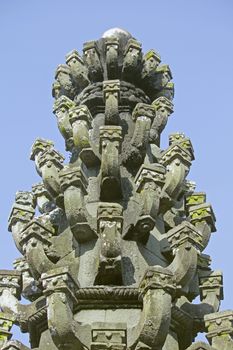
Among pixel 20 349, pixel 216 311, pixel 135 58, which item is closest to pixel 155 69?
pixel 135 58

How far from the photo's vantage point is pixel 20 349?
12352mm

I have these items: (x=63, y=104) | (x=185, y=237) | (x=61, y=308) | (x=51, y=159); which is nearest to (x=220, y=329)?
(x=185, y=237)

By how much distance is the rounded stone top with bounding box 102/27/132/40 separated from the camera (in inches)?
711

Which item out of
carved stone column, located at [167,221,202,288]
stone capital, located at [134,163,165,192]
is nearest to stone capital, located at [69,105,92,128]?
stone capital, located at [134,163,165,192]

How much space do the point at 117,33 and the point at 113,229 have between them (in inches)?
234

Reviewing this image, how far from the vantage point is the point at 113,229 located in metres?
13.1

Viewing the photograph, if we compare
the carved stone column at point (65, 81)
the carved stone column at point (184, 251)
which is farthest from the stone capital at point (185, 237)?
the carved stone column at point (65, 81)

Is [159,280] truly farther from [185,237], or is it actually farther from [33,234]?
[33,234]

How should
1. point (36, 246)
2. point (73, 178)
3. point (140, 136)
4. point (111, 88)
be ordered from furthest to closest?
point (111, 88) < point (140, 136) < point (73, 178) < point (36, 246)

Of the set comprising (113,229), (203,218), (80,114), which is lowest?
(113,229)

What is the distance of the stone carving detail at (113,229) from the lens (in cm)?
1195

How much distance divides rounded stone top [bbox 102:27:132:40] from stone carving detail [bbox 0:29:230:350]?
0.33ft

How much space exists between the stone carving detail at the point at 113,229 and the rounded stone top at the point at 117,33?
0.33ft

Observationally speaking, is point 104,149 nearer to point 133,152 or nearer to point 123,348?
point 133,152
